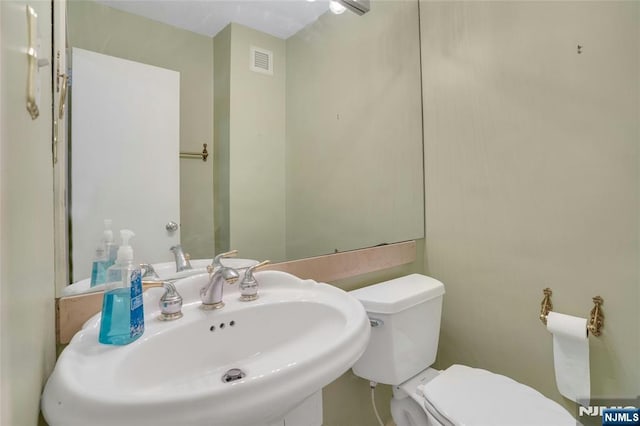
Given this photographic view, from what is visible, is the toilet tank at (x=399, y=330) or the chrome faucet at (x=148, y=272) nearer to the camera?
the chrome faucet at (x=148, y=272)

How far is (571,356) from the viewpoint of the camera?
3.45 feet

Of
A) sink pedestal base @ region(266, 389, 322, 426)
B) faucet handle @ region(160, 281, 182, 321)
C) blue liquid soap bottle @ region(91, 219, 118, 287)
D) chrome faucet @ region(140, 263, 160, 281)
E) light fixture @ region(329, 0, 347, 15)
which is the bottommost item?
sink pedestal base @ region(266, 389, 322, 426)

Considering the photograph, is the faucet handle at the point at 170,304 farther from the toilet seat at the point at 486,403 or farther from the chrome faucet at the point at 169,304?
the toilet seat at the point at 486,403

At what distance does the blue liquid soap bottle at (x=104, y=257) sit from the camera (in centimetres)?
82

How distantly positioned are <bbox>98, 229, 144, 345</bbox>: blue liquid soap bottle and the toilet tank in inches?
29.2

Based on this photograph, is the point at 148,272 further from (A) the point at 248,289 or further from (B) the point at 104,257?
(A) the point at 248,289

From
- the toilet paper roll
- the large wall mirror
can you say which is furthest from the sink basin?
the toilet paper roll

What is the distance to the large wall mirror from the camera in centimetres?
98

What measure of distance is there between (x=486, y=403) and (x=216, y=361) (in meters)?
0.83

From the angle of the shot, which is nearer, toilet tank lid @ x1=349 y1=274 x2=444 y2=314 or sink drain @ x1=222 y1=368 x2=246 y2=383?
sink drain @ x1=222 y1=368 x2=246 y2=383

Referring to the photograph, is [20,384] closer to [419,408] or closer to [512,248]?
[419,408]

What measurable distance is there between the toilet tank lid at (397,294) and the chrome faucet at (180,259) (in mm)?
618

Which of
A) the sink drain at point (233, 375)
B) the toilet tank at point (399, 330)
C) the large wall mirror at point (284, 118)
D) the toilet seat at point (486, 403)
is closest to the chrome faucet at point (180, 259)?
the large wall mirror at point (284, 118)

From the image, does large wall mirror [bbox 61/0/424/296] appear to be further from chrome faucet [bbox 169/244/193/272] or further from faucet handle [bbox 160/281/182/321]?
faucet handle [bbox 160/281/182/321]
